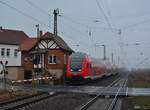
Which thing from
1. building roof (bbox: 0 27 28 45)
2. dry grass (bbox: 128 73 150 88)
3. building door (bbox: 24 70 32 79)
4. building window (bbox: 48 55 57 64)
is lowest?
dry grass (bbox: 128 73 150 88)

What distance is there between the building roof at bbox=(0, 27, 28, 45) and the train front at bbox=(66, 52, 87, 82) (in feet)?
98.6

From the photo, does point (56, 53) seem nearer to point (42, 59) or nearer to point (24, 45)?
point (42, 59)

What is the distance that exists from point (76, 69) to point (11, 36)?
118 ft

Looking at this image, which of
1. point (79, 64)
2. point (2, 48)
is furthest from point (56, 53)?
point (2, 48)

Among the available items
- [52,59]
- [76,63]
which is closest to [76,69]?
[76,63]

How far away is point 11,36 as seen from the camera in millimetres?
76625

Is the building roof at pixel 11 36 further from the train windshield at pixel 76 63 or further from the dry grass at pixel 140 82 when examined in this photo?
the train windshield at pixel 76 63

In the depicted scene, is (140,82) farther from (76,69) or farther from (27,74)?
(27,74)

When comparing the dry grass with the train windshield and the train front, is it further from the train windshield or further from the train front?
the train windshield

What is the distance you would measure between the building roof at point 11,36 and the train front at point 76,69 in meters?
30.1

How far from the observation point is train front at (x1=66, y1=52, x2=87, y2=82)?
43062 mm

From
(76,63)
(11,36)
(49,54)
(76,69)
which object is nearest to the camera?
(76,69)

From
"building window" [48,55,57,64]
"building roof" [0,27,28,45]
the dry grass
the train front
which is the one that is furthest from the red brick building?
"building roof" [0,27,28,45]

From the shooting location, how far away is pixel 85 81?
1791 inches
